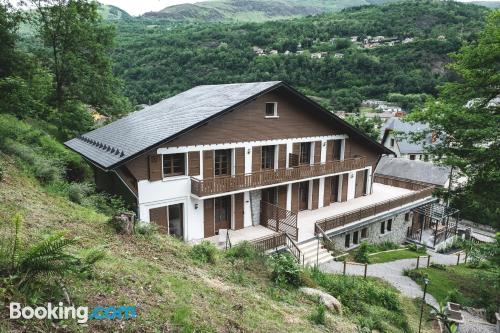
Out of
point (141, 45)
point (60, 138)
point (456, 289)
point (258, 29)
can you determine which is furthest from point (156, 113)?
point (258, 29)

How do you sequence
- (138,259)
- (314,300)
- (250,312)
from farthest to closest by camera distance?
(314,300)
(138,259)
(250,312)

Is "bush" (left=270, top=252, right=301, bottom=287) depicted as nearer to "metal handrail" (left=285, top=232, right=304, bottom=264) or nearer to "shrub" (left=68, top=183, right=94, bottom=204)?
"metal handrail" (left=285, top=232, right=304, bottom=264)

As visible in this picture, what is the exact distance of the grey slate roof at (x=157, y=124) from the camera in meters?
15.9

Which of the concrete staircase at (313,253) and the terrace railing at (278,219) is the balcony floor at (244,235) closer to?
the terrace railing at (278,219)

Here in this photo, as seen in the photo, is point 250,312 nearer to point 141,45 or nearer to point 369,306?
point 369,306

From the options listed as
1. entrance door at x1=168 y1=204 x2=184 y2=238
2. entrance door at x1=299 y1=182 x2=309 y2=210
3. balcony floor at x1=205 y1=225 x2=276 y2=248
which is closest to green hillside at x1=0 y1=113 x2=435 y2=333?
entrance door at x1=168 y1=204 x2=184 y2=238

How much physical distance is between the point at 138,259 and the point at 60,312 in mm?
3478

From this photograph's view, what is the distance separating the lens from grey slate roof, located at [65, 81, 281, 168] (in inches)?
628

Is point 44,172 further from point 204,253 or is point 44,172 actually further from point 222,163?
point 222,163

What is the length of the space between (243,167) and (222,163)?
128 cm

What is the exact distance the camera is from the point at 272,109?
2030 cm

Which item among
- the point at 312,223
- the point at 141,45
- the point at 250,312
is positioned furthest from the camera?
the point at 141,45

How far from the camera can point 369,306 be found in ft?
39.4

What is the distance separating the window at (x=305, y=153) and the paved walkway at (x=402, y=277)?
6910mm
